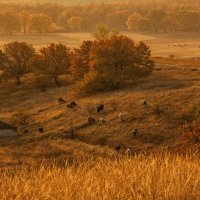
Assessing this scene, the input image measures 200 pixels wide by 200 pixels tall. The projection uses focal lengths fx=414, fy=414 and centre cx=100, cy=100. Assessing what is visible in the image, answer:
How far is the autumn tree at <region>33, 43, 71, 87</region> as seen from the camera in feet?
283

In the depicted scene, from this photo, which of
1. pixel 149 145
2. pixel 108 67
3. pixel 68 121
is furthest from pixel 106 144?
pixel 108 67

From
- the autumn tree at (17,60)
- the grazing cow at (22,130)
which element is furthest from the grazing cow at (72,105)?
the autumn tree at (17,60)

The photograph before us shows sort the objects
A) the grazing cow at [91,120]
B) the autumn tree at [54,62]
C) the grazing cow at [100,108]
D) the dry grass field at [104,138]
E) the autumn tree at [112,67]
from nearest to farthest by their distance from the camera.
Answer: the dry grass field at [104,138], the grazing cow at [91,120], the grazing cow at [100,108], the autumn tree at [112,67], the autumn tree at [54,62]

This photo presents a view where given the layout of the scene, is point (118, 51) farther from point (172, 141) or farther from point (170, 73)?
point (172, 141)

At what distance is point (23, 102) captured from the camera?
75.9 m

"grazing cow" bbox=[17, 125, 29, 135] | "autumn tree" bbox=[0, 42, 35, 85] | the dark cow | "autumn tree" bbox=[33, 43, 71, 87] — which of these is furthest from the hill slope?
"autumn tree" bbox=[0, 42, 35, 85]

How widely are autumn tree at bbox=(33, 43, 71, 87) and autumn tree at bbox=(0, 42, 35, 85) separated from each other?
9.14 ft

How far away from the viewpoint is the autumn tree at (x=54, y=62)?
3401 inches

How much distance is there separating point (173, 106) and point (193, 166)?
49835mm

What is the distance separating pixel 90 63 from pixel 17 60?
22880mm

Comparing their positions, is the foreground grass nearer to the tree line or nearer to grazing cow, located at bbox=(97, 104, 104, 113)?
grazing cow, located at bbox=(97, 104, 104, 113)

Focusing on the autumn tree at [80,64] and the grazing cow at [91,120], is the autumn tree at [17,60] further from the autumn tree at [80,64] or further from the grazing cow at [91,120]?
the grazing cow at [91,120]

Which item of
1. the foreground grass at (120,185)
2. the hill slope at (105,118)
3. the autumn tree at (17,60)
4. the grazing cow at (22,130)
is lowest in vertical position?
the grazing cow at (22,130)

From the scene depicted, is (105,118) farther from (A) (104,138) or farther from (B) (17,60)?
(B) (17,60)
